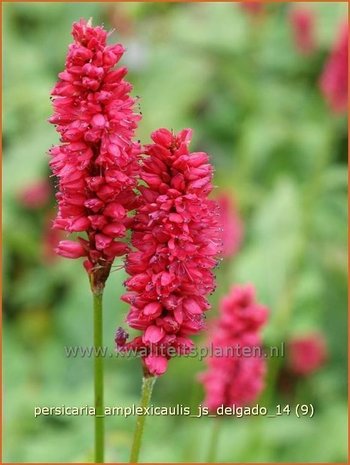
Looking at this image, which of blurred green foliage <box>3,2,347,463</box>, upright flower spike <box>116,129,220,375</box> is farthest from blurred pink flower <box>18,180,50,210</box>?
upright flower spike <box>116,129,220,375</box>

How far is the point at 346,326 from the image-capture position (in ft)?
19.8

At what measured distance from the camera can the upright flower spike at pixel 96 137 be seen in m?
2.11

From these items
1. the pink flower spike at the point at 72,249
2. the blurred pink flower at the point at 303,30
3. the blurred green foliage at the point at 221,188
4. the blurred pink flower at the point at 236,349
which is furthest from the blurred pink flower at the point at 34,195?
the pink flower spike at the point at 72,249

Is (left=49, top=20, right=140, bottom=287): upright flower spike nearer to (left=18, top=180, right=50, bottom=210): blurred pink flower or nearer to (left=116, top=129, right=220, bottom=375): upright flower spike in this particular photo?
(left=116, top=129, right=220, bottom=375): upright flower spike

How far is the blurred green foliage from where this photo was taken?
15.7 ft

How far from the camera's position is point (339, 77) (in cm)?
589

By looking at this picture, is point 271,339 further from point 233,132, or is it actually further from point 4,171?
point 233,132

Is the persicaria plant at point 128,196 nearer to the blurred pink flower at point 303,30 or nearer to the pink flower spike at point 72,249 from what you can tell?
the pink flower spike at point 72,249

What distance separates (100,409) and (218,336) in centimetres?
109

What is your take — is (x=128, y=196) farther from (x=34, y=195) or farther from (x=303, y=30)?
(x=303, y=30)

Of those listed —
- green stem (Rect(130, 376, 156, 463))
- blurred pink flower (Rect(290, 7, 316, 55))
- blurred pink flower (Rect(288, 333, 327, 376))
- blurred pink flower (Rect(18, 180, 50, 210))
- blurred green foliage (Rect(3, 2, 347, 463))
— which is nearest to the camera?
green stem (Rect(130, 376, 156, 463))

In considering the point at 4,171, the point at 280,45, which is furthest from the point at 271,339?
the point at 280,45

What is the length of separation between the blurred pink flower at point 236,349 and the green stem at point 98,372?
1.06 m

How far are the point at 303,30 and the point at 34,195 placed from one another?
2.73 metres
